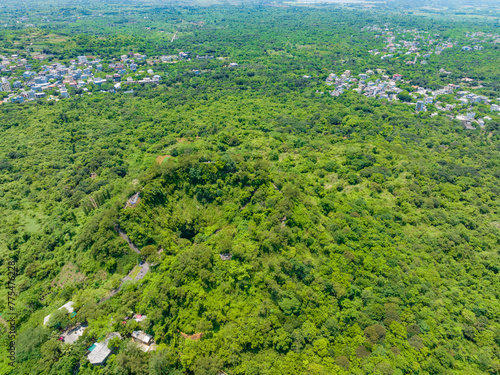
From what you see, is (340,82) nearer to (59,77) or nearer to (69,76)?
(69,76)

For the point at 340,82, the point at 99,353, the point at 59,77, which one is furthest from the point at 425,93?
the point at 59,77

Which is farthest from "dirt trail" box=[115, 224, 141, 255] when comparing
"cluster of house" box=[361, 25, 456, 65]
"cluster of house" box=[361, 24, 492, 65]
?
"cluster of house" box=[361, 25, 456, 65]

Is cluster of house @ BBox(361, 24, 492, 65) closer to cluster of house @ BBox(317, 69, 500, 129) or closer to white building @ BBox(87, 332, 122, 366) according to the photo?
cluster of house @ BBox(317, 69, 500, 129)

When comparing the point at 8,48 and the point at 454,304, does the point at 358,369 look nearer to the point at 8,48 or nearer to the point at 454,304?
the point at 454,304

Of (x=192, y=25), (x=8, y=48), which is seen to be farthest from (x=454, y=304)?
(x=192, y=25)

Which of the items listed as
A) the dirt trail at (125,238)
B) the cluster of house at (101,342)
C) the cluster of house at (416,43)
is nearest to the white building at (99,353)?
the cluster of house at (101,342)
